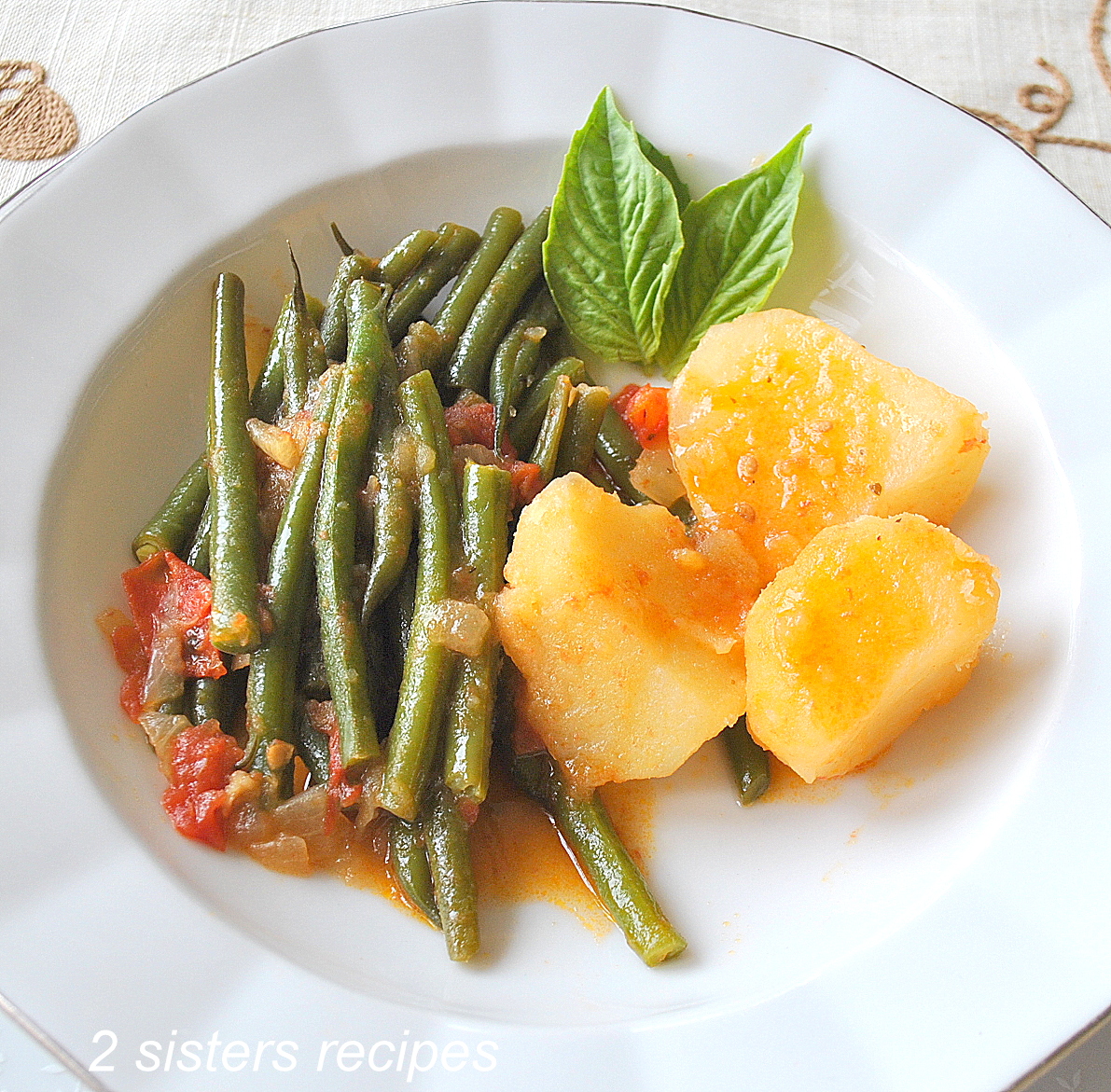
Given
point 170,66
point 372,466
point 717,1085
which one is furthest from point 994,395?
point 170,66

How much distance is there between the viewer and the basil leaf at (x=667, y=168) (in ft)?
11.3

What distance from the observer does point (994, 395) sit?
3.13 metres

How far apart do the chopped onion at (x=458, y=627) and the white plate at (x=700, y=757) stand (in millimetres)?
686

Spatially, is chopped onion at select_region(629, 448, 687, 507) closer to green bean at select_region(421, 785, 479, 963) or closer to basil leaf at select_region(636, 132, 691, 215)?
basil leaf at select_region(636, 132, 691, 215)

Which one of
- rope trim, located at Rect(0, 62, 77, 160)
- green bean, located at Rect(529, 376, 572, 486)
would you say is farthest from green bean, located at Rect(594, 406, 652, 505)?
rope trim, located at Rect(0, 62, 77, 160)

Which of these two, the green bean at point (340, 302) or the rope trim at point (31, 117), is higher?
the rope trim at point (31, 117)

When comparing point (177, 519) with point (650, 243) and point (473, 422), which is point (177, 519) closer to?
point (473, 422)

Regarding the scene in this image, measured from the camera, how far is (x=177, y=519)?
3008 mm

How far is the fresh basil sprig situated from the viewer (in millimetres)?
3322

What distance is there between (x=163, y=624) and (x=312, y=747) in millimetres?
545

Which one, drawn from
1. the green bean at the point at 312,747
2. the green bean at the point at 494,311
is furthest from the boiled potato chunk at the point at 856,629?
the green bean at the point at 494,311

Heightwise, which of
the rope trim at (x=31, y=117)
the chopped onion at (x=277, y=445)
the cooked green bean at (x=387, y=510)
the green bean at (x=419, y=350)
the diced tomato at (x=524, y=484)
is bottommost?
the diced tomato at (x=524, y=484)

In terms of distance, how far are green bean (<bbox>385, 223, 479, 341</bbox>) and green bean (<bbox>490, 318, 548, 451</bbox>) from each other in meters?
0.29

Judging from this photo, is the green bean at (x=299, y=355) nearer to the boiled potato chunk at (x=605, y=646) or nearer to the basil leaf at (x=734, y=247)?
the boiled potato chunk at (x=605, y=646)
